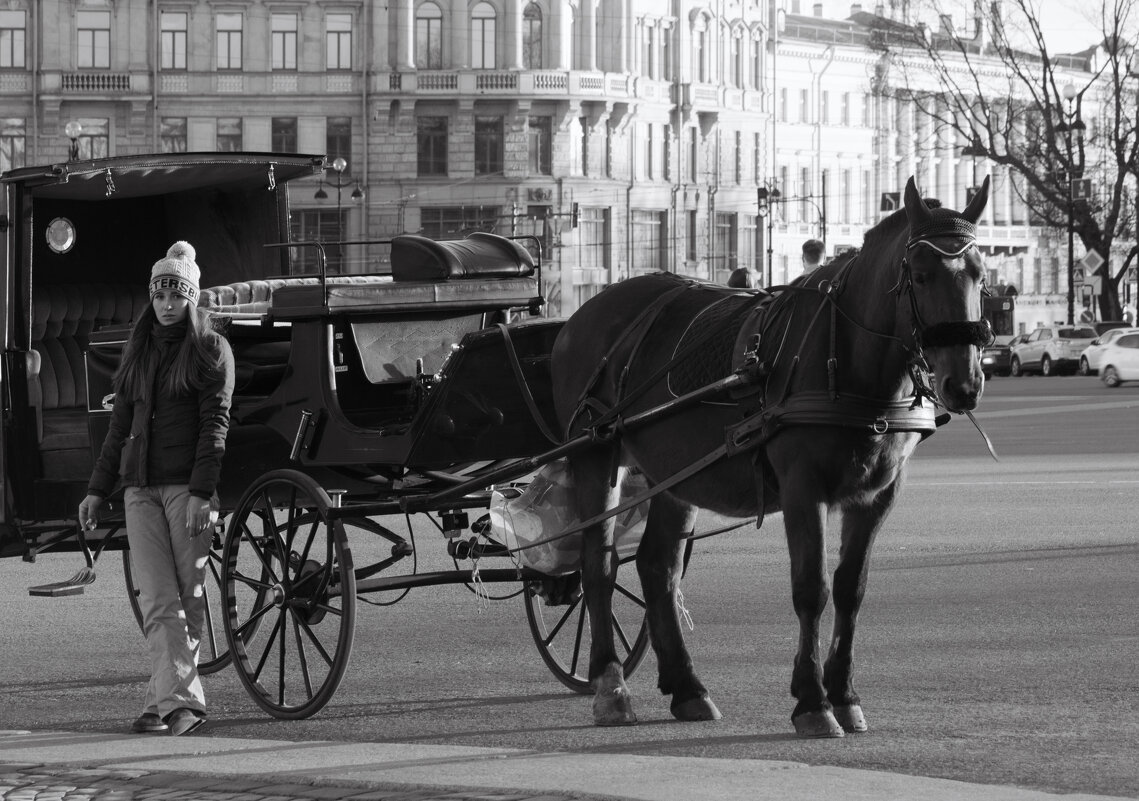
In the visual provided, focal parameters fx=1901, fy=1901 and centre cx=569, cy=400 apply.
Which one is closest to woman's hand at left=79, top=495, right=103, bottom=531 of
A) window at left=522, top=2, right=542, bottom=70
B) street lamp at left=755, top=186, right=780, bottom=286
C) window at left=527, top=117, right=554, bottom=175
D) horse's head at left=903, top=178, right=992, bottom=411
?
horse's head at left=903, top=178, right=992, bottom=411

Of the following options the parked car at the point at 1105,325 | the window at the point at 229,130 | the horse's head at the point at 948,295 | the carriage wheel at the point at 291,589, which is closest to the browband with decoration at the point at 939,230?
the horse's head at the point at 948,295

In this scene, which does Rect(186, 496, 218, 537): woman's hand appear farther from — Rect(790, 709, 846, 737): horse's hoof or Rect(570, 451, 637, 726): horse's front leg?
Rect(790, 709, 846, 737): horse's hoof

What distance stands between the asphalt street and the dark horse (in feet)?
1.26

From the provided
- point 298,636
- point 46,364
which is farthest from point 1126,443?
point 298,636

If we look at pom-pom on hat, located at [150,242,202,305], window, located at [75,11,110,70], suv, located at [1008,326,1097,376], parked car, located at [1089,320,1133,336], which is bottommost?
suv, located at [1008,326,1097,376]

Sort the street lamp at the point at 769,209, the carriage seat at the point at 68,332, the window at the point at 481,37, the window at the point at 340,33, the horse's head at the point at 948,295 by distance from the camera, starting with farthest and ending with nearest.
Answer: the window at the point at 481,37
the window at the point at 340,33
the street lamp at the point at 769,209
the carriage seat at the point at 68,332
the horse's head at the point at 948,295

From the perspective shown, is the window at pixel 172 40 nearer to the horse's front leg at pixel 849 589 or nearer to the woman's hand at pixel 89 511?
the woman's hand at pixel 89 511

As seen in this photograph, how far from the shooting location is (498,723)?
7.87 meters

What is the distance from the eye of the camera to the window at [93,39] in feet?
229

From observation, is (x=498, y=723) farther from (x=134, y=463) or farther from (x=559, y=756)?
(x=134, y=463)

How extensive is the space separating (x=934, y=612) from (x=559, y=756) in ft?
14.1

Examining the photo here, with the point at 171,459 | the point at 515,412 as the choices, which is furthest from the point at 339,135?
the point at 171,459

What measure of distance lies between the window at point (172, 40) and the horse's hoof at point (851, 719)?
66.5 metres

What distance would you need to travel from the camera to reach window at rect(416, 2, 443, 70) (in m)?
71.6
